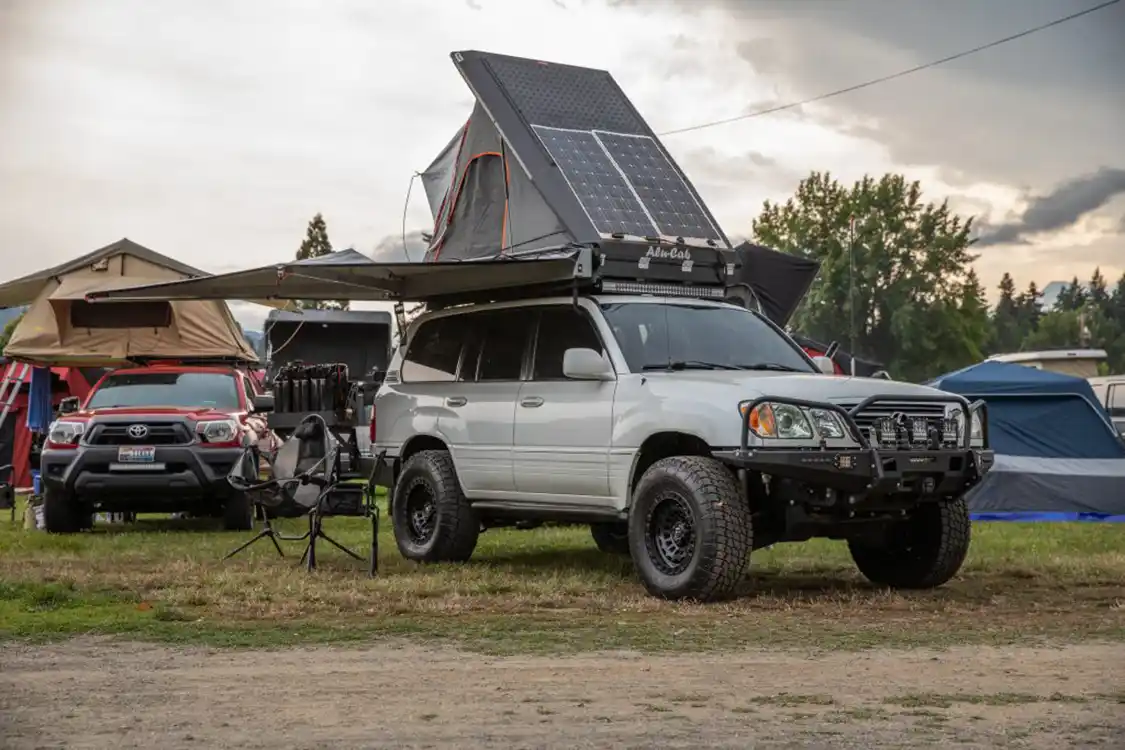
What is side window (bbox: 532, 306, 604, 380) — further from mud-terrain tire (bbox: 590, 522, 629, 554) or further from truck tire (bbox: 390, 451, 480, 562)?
mud-terrain tire (bbox: 590, 522, 629, 554)

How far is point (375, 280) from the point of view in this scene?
38.3 feet

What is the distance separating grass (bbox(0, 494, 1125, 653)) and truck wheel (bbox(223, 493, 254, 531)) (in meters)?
1.87

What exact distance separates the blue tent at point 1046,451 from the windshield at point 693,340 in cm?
673

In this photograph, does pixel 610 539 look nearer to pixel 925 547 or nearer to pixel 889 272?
pixel 925 547

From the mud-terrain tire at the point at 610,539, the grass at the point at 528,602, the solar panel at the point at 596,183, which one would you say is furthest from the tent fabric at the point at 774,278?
the mud-terrain tire at the point at 610,539

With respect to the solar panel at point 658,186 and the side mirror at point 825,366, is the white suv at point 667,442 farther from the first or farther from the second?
the solar panel at point 658,186

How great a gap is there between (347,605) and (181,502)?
6.26 m

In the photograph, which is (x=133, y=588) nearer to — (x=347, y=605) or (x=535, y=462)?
(x=347, y=605)

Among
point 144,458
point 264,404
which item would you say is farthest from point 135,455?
point 264,404

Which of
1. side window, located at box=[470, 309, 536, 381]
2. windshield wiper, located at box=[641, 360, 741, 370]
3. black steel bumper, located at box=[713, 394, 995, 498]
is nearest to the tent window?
side window, located at box=[470, 309, 536, 381]

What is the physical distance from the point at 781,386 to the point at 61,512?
8.25 metres

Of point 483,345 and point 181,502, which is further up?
point 483,345

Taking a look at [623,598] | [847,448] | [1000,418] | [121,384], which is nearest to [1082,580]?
[847,448]

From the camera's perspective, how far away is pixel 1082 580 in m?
10.2
